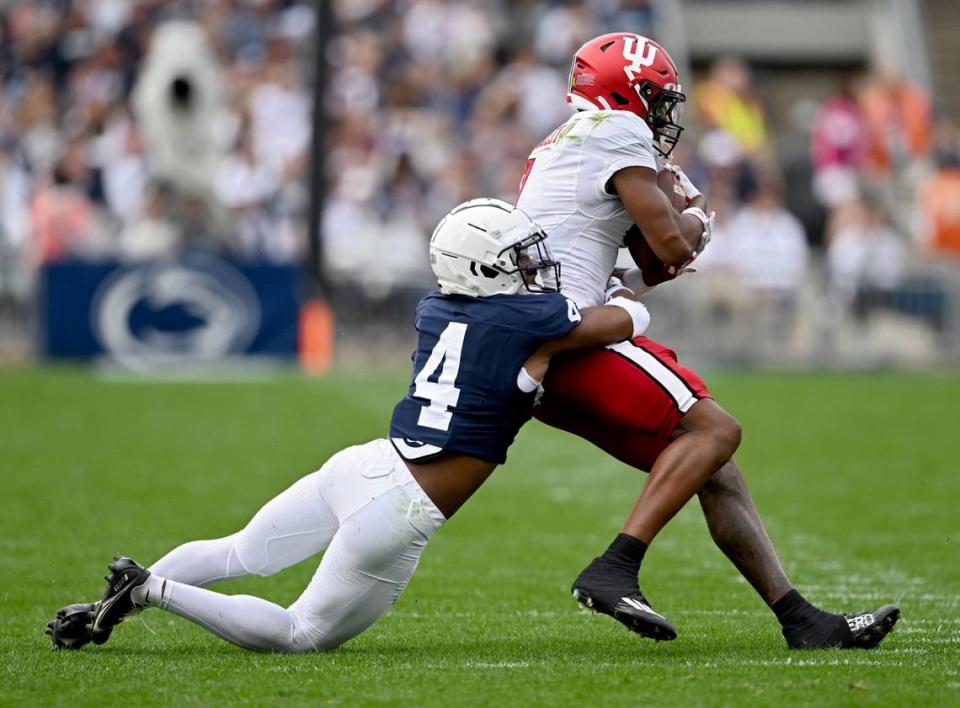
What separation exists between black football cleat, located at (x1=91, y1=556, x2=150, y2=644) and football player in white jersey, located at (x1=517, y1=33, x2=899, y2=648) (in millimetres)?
1309

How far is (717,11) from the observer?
23359mm

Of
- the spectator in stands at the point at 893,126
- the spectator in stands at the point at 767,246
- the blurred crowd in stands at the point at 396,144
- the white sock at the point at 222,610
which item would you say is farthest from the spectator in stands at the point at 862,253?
the white sock at the point at 222,610

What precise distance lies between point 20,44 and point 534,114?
6.19 metres

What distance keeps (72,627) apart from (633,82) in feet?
7.94

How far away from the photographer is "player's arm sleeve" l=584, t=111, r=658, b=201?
17.6 feet

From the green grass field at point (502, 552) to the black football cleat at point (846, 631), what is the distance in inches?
2.6

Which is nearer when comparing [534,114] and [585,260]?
[585,260]

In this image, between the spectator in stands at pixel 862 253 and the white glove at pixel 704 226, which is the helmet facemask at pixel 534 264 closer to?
the white glove at pixel 704 226

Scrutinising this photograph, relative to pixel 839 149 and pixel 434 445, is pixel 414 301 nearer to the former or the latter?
pixel 839 149

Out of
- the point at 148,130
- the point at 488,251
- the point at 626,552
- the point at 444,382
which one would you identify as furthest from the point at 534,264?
the point at 148,130

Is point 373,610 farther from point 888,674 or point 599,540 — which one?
point 599,540

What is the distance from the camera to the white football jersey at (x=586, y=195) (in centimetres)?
539

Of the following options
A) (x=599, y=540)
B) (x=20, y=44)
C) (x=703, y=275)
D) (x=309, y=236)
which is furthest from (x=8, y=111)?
(x=599, y=540)

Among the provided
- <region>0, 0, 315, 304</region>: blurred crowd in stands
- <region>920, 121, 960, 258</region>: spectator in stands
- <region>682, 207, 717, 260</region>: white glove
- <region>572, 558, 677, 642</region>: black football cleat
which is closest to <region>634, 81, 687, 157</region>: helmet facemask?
<region>682, 207, 717, 260</region>: white glove
